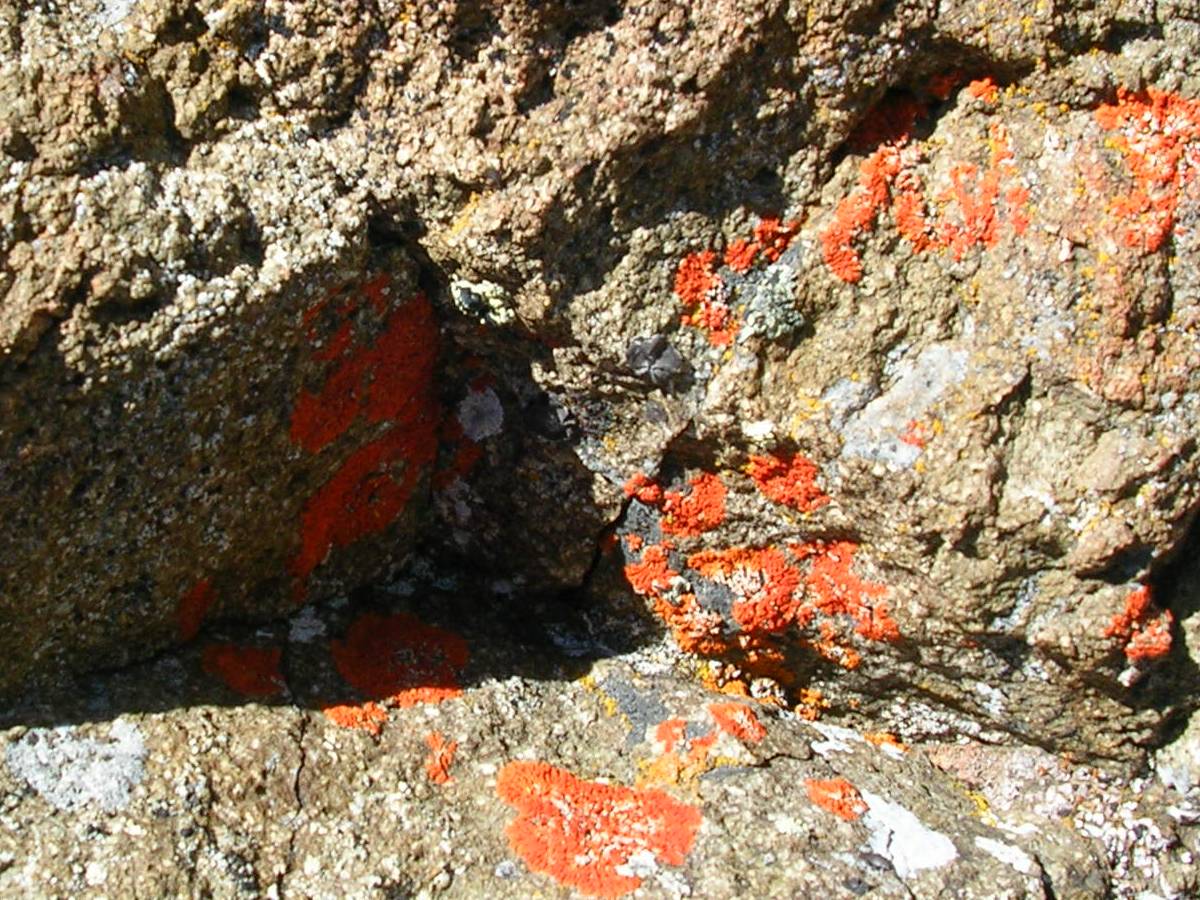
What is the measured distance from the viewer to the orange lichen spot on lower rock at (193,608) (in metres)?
3.61

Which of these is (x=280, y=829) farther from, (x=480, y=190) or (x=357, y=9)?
(x=357, y=9)

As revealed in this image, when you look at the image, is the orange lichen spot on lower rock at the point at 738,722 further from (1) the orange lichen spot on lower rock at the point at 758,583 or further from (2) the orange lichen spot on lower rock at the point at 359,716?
(2) the orange lichen spot on lower rock at the point at 359,716

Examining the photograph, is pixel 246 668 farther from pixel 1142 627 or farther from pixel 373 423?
pixel 1142 627

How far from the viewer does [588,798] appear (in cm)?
360

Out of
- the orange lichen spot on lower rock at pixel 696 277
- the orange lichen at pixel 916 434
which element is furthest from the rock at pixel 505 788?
the orange lichen spot on lower rock at pixel 696 277

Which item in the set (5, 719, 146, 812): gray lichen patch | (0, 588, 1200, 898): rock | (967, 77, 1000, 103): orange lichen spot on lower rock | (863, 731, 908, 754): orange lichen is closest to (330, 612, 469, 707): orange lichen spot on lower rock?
(0, 588, 1200, 898): rock

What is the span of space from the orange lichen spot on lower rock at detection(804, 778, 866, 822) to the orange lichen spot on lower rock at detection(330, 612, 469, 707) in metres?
1.10

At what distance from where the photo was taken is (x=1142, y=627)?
3.46 meters

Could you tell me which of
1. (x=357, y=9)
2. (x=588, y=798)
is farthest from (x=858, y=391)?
(x=357, y=9)

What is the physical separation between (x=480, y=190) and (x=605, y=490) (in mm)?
1026

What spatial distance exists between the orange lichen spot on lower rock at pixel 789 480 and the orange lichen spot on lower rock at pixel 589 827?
924mm

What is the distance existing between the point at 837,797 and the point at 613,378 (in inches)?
54.9

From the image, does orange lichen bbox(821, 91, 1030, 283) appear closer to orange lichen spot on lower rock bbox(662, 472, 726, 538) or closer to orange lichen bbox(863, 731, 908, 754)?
orange lichen spot on lower rock bbox(662, 472, 726, 538)

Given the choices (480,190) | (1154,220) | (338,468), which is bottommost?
(338,468)
